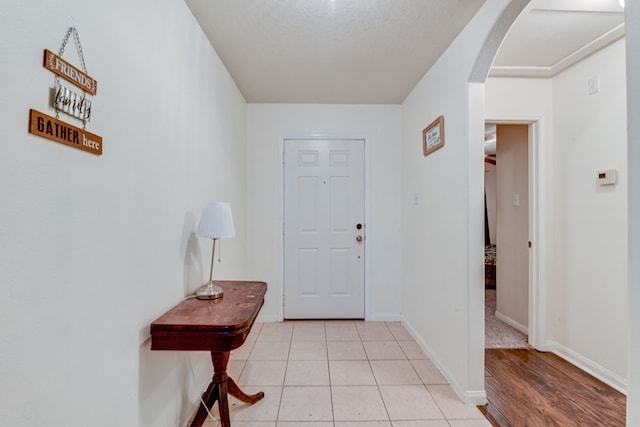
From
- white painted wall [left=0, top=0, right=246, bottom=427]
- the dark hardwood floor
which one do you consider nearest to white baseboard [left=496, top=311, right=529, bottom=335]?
the dark hardwood floor

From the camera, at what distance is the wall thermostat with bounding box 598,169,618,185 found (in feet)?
6.79

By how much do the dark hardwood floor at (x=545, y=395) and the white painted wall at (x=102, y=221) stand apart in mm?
1920

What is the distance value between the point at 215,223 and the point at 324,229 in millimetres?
1820

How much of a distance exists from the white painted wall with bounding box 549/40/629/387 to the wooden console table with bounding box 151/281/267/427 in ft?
7.94

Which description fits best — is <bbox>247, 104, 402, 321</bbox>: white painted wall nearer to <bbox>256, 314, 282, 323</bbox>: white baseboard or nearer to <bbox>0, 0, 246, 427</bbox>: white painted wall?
<bbox>256, 314, 282, 323</bbox>: white baseboard

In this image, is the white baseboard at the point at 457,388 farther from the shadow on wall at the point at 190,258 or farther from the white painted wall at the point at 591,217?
the shadow on wall at the point at 190,258

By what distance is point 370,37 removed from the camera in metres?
2.01

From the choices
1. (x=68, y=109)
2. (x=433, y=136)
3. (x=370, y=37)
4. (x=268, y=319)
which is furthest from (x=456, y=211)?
(x=268, y=319)

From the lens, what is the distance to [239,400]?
186 centimetres

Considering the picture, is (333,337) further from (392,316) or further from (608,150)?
(608,150)

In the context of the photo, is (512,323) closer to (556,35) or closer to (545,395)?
(545,395)

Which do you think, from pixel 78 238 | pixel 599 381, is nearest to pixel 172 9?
pixel 78 238

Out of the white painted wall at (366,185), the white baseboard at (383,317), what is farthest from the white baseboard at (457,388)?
the white painted wall at (366,185)

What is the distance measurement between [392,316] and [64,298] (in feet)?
9.83
